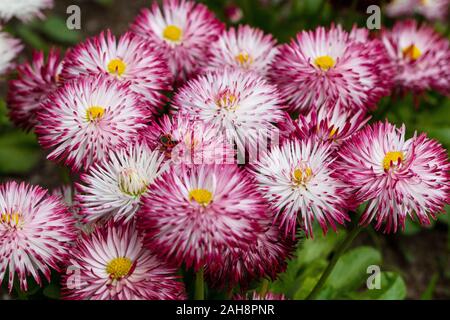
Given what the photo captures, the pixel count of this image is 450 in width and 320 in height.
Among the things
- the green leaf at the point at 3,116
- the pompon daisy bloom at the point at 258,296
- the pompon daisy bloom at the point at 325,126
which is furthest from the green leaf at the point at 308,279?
the green leaf at the point at 3,116

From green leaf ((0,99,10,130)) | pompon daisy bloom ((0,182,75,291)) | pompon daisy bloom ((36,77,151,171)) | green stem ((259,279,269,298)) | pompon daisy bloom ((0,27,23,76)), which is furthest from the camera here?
green leaf ((0,99,10,130))

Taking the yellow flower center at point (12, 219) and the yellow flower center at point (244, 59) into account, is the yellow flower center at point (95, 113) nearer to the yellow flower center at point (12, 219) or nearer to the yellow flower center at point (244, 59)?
the yellow flower center at point (12, 219)

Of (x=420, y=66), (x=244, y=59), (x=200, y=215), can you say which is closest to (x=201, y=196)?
(x=200, y=215)

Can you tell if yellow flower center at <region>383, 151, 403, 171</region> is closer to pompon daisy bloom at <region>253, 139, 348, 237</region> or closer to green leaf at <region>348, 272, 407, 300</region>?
pompon daisy bloom at <region>253, 139, 348, 237</region>

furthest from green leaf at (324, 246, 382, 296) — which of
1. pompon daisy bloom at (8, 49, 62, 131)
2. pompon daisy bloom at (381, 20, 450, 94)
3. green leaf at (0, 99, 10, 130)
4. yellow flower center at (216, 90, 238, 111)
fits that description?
green leaf at (0, 99, 10, 130)
